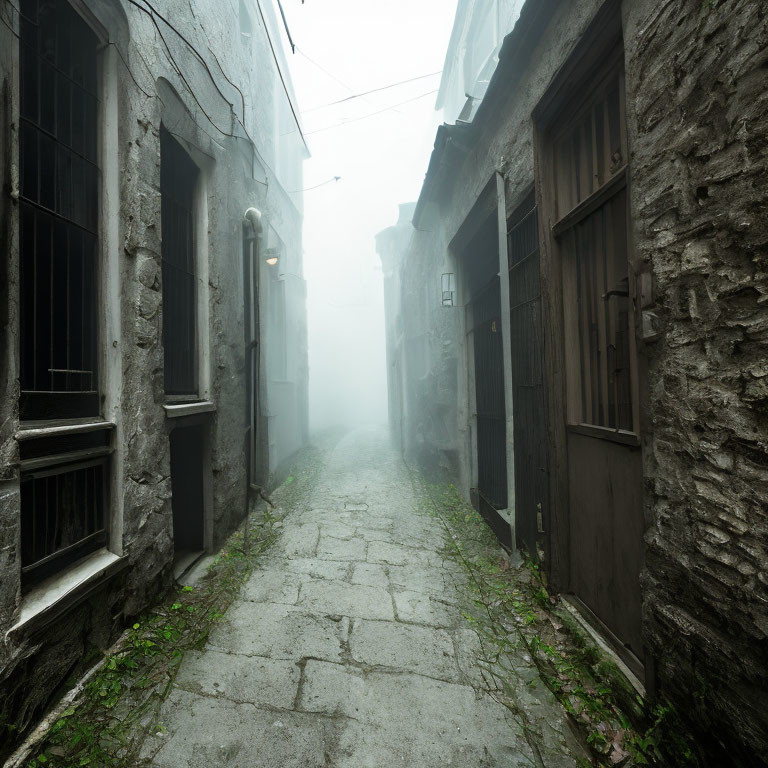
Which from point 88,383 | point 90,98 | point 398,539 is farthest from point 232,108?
point 398,539

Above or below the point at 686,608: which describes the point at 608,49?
above

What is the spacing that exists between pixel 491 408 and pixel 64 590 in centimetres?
412

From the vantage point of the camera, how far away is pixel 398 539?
4.71m

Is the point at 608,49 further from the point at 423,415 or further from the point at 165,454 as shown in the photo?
the point at 423,415

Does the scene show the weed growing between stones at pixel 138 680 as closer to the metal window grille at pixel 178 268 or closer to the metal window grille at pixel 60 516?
the metal window grille at pixel 60 516

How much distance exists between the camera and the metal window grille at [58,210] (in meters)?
2.33

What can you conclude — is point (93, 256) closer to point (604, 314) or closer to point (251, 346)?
point (251, 346)

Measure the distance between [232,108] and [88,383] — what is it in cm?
363

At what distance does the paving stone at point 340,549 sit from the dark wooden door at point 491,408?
140cm

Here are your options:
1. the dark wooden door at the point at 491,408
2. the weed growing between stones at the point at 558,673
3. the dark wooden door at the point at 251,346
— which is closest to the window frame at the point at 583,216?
the weed growing between stones at the point at 558,673

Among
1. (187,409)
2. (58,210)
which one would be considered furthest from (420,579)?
(58,210)

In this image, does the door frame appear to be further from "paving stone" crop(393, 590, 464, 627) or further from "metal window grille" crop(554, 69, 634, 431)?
"paving stone" crop(393, 590, 464, 627)

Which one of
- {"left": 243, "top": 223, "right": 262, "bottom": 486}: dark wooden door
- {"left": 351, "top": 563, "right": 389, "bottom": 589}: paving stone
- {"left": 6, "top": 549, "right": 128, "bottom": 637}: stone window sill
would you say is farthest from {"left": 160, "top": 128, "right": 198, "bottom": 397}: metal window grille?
{"left": 351, "top": 563, "right": 389, "bottom": 589}: paving stone

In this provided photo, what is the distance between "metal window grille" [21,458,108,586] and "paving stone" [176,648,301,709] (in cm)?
90
